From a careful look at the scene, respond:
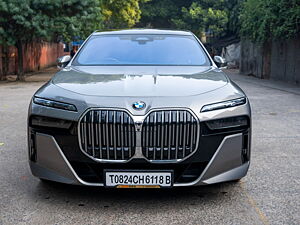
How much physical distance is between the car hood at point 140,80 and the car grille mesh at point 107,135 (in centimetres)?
24

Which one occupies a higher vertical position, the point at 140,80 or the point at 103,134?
the point at 140,80

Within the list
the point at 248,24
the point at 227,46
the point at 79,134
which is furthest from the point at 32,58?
the point at 79,134

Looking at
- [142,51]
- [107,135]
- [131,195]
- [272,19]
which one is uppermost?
[272,19]

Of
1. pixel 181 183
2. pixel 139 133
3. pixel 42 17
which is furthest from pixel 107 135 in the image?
pixel 42 17

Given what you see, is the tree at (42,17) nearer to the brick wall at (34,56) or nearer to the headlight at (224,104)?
the brick wall at (34,56)

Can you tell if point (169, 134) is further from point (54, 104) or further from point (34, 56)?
point (34, 56)

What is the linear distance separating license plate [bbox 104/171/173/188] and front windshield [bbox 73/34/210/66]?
68.0 inches

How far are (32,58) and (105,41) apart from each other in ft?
79.6

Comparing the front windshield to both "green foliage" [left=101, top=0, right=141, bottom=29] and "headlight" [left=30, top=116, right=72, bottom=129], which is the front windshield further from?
"green foliage" [left=101, top=0, right=141, bottom=29]

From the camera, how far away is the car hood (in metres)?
3.58

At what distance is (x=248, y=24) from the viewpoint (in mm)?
21359

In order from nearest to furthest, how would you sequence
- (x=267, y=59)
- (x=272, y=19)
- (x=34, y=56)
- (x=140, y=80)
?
(x=140, y=80) < (x=272, y=19) < (x=267, y=59) < (x=34, y=56)

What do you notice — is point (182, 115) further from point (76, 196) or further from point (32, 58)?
point (32, 58)

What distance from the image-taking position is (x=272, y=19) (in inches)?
695
